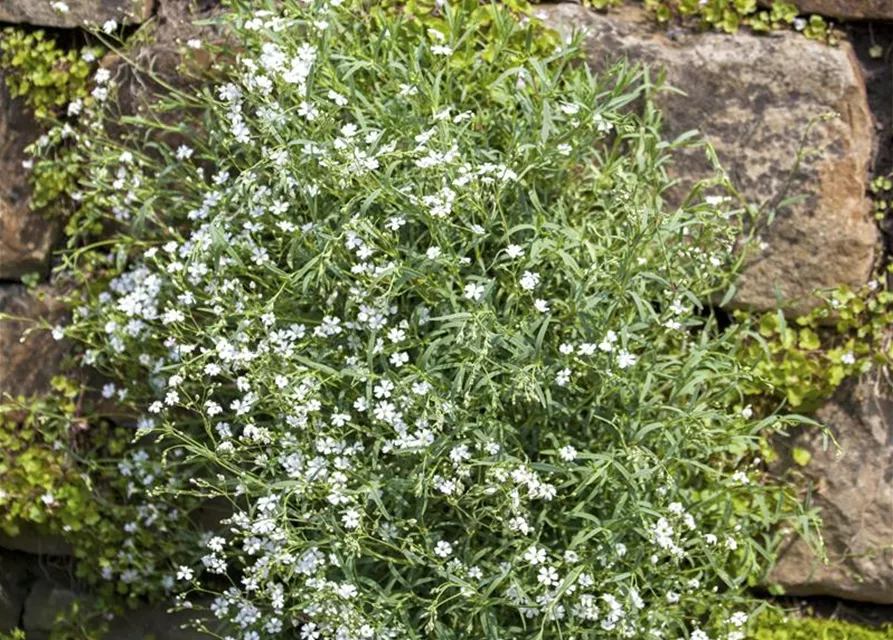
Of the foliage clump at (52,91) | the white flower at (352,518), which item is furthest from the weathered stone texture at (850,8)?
the foliage clump at (52,91)

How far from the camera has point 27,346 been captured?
13.7 feet

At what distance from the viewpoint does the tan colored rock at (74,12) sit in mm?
4012

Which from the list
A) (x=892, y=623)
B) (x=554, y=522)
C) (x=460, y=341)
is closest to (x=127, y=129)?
(x=460, y=341)

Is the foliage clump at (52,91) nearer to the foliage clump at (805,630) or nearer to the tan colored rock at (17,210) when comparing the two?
the tan colored rock at (17,210)

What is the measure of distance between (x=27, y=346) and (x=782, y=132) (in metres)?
2.48

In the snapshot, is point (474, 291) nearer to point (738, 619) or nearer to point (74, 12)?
point (738, 619)

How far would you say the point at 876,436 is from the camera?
12.3ft

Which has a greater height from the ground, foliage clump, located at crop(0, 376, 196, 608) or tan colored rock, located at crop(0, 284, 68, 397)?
A: tan colored rock, located at crop(0, 284, 68, 397)

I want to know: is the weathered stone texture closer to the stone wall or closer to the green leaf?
the stone wall

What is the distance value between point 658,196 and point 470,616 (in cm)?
128

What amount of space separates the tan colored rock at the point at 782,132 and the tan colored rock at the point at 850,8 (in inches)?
3.8

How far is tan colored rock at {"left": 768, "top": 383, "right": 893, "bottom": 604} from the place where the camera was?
3.76m

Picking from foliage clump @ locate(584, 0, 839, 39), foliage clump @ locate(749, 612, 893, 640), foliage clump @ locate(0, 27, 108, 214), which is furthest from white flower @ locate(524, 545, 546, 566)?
foliage clump @ locate(0, 27, 108, 214)

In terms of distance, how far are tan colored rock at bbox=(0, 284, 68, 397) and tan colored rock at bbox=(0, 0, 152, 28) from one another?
0.86 meters
